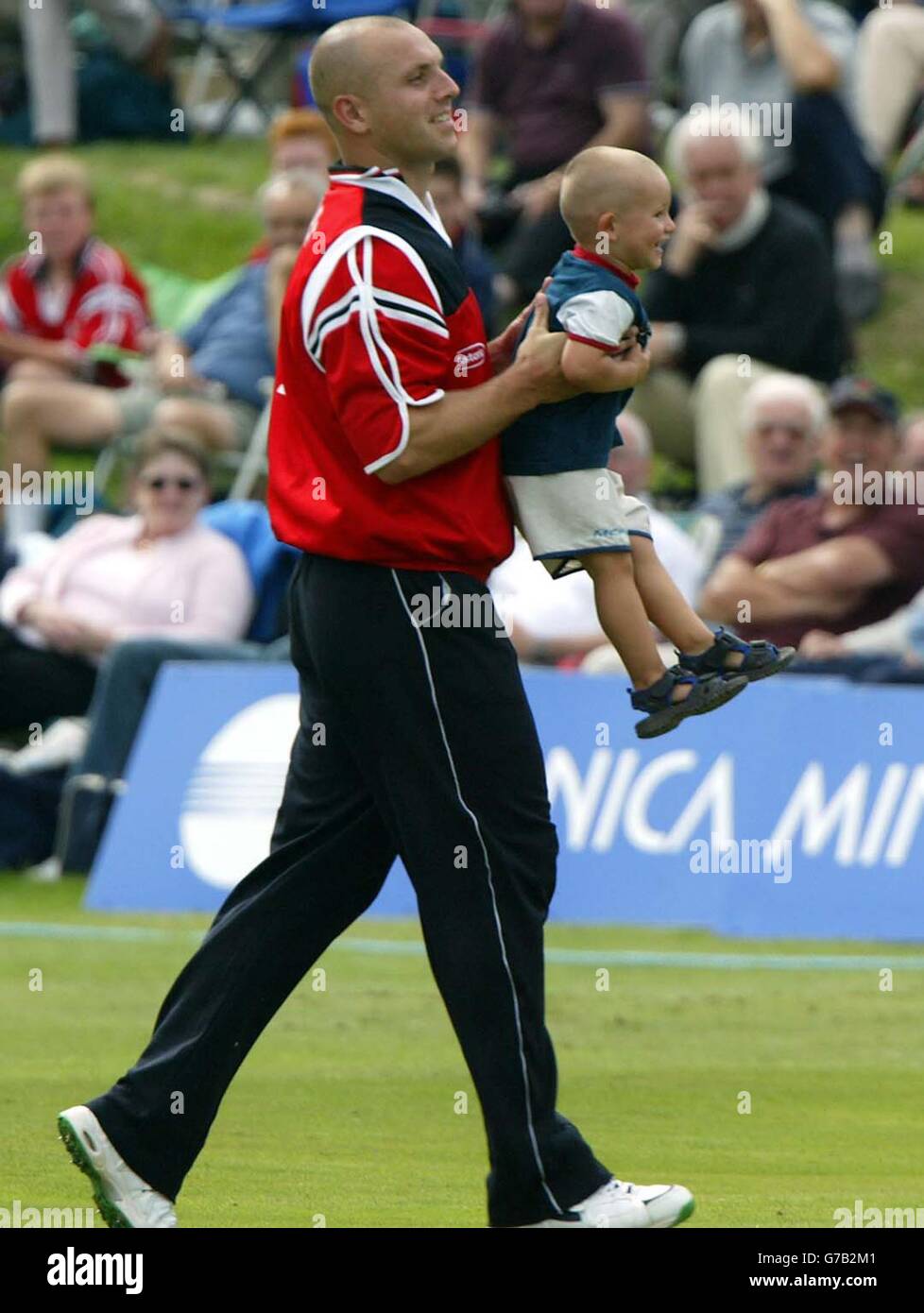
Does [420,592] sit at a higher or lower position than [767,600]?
higher

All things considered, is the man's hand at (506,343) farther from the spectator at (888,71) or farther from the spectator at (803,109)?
the spectator at (888,71)

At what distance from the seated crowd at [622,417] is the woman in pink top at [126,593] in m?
0.01

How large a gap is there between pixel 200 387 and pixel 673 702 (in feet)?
28.8

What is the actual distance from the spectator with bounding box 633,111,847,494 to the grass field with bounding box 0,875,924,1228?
12.6 ft

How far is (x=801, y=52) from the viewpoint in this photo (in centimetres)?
1481

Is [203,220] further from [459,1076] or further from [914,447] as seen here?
[459,1076]

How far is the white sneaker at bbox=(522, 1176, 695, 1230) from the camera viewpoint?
17.5ft

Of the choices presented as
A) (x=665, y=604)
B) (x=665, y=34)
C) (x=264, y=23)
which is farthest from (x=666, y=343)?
(x=665, y=604)

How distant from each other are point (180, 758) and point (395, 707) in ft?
19.9

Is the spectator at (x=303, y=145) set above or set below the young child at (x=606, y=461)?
above

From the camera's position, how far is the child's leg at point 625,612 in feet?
17.9

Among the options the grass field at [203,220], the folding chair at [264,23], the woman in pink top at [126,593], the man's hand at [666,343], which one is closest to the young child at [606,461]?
the woman in pink top at [126,593]

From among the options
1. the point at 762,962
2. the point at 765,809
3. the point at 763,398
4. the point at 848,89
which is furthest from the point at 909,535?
the point at 848,89

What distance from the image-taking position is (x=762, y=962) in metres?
9.56
